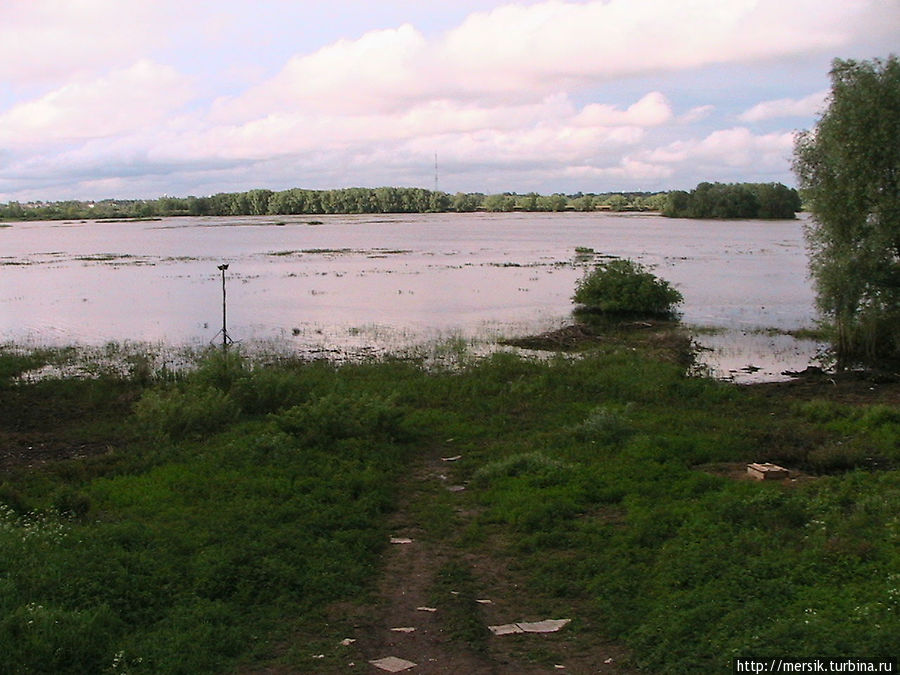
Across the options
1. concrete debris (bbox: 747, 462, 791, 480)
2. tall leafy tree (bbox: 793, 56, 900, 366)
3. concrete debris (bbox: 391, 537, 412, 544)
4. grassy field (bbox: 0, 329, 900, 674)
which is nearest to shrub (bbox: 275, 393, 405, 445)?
grassy field (bbox: 0, 329, 900, 674)

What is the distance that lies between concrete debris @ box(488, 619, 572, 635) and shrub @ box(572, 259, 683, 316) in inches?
1031

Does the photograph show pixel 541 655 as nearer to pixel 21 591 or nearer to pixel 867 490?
pixel 21 591

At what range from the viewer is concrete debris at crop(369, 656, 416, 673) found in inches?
230

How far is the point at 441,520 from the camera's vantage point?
9195 mm

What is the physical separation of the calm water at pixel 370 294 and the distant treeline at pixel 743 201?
6191 cm

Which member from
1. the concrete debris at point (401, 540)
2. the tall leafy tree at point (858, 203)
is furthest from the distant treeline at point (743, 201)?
the concrete debris at point (401, 540)

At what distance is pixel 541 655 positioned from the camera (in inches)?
238

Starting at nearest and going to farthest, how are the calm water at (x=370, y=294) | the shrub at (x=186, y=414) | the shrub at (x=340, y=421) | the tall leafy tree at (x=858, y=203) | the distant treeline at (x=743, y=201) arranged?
1. the shrub at (x=340, y=421)
2. the shrub at (x=186, y=414)
3. the tall leafy tree at (x=858, y=203)
4. the calm water at (x=370, y=294)
5. the distant treeline at (x=743, y=201)

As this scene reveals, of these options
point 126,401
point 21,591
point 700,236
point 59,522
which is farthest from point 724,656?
point 700,236

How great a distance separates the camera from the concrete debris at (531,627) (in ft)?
21.2

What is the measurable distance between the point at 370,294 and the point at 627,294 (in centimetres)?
1362

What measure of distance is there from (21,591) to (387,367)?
43.8 feet

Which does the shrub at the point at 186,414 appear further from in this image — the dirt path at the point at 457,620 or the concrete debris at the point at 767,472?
the concrete debris at the point at 767,472

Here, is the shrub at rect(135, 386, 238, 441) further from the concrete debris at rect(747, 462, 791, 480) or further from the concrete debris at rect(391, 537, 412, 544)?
the concrete debris at rect(747, 462, 791, 480)
